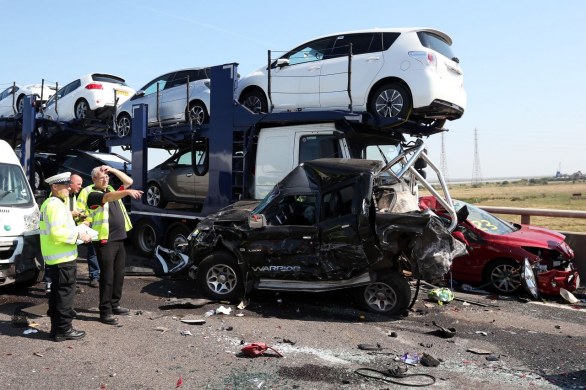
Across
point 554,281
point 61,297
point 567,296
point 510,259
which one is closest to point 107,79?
point 61,297

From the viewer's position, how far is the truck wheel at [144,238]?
10.1m

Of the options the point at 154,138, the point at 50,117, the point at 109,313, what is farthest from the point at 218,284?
the point at 50,117

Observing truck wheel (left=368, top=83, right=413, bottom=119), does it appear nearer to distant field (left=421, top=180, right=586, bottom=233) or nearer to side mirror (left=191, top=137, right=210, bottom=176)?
distant field (left=421, top=180, right=586, bottom=233)

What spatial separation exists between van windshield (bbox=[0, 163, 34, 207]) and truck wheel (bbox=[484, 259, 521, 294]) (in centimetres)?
685

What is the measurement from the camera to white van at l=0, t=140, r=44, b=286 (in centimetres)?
663

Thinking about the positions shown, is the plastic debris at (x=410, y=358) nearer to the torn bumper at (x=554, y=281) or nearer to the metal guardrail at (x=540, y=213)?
the torn bumper at (x=554, y=281)

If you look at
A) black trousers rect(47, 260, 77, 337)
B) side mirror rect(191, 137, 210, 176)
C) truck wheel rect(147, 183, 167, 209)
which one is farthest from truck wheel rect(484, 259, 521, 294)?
truck wheel rect(147, 183, 167, 209)

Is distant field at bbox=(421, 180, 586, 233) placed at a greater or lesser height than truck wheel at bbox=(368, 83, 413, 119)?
lesser

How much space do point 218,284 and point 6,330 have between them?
245cm

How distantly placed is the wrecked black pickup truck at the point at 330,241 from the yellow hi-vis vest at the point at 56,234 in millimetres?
2000

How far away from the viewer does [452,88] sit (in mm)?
7785

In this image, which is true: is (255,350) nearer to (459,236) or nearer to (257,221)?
(257,221)

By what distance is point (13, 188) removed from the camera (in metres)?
7.57

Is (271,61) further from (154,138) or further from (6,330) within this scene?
(6,330)
